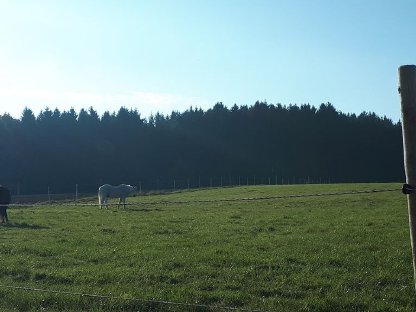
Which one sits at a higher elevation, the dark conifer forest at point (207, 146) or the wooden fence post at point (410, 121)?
the dark conifer forest at point (207, 146)

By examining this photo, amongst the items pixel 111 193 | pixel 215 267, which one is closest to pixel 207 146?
pixel 111 193

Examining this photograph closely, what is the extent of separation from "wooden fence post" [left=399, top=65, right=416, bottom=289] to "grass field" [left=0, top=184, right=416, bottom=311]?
275 centimetres

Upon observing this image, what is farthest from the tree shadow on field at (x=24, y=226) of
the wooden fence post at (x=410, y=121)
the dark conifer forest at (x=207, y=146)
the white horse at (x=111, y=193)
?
the dark conifer forest at (x=207, y=146)

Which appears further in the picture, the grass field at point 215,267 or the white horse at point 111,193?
the white horse at point 111,193

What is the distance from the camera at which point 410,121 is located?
19.8ft

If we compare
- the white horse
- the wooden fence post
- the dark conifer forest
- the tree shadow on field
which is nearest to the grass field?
the tree shadow on field

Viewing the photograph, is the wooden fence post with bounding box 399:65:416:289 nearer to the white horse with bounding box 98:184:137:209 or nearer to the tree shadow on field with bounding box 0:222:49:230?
the tree shadow on field with bounding box 0:222:49:230

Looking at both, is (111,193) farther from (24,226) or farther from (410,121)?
(410,121)

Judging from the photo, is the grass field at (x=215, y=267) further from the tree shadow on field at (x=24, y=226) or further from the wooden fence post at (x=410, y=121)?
the wooden fence post at (x=410, y=121)

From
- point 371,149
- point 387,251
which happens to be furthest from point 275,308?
point 371,149

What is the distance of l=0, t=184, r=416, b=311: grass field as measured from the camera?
28.7 ft

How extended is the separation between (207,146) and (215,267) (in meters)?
98.7

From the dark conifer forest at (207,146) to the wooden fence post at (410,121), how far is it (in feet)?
292

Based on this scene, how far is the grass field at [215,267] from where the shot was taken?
8.73 m
